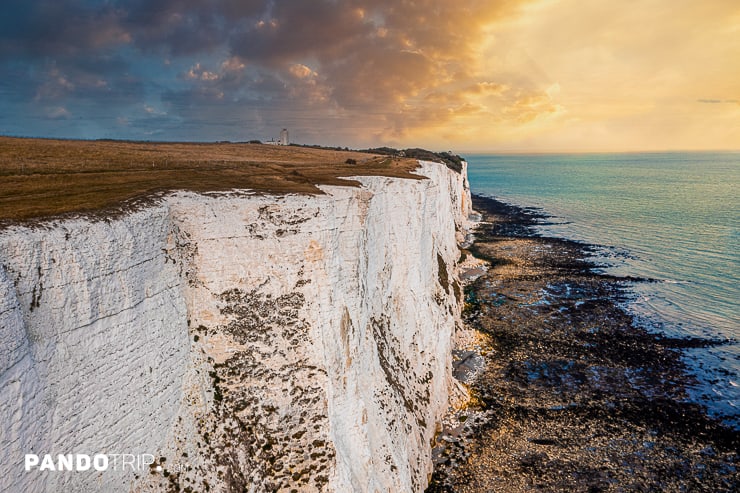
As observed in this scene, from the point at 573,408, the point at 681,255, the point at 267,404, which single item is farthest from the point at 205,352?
the point at 681,255

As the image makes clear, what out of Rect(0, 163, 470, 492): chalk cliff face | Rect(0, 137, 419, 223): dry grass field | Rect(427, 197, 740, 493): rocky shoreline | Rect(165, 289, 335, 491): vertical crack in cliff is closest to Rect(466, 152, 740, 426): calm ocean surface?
Rect(427, 197, 740, 493): rocky shoreline

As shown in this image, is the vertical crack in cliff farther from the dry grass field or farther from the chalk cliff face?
the dry grass field

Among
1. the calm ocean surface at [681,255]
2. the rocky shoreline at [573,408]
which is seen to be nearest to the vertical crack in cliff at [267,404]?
the rocky shoreline at [573,408]

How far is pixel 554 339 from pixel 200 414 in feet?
115

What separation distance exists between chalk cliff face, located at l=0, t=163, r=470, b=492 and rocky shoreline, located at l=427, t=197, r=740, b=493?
594 cm

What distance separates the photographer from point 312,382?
17859mm

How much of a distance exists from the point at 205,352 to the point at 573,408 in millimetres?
26539

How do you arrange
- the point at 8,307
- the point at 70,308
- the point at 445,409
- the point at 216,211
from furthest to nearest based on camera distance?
the point at 445,409
the point at 216,211
the point at 70,308
the point at 8,307

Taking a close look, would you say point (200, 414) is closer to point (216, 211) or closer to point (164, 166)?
point (216, 211)

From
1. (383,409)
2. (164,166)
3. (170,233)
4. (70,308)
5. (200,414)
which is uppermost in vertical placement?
(164,166)

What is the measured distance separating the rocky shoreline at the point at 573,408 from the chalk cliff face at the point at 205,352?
234 inches

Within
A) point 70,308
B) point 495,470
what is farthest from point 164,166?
point 495,470

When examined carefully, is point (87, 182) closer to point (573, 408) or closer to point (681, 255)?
point (573, 408)

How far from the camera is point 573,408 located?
30812 mm
